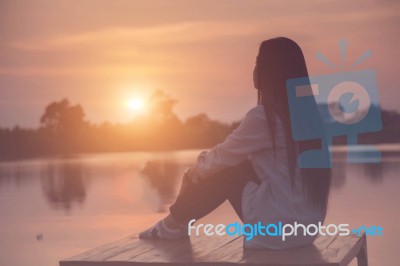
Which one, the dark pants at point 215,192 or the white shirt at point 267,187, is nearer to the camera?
the white shirt at point 267,187

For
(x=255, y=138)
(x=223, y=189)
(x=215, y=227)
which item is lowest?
(x=215, y=227)

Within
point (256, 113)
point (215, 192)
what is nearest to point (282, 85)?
point (256, 113)

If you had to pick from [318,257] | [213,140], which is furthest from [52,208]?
[213,140]

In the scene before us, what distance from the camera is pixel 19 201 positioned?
637cm

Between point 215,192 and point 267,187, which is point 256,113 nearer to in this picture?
point 267,187

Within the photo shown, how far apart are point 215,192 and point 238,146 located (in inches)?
8.0

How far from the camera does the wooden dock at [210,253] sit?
224cm

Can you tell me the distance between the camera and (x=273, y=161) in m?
2.38

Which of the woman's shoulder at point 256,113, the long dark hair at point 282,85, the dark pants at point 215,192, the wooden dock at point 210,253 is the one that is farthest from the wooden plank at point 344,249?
the woman's shoulder at point 256,113

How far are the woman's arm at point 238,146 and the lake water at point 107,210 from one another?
1136mm

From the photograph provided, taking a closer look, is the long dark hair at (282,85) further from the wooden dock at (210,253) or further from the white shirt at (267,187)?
the wooden dock at (210,253)

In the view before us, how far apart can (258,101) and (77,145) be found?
1475cm

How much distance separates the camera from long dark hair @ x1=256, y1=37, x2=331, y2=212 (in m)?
2.32

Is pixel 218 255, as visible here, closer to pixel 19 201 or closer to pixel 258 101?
pixel 258 101
